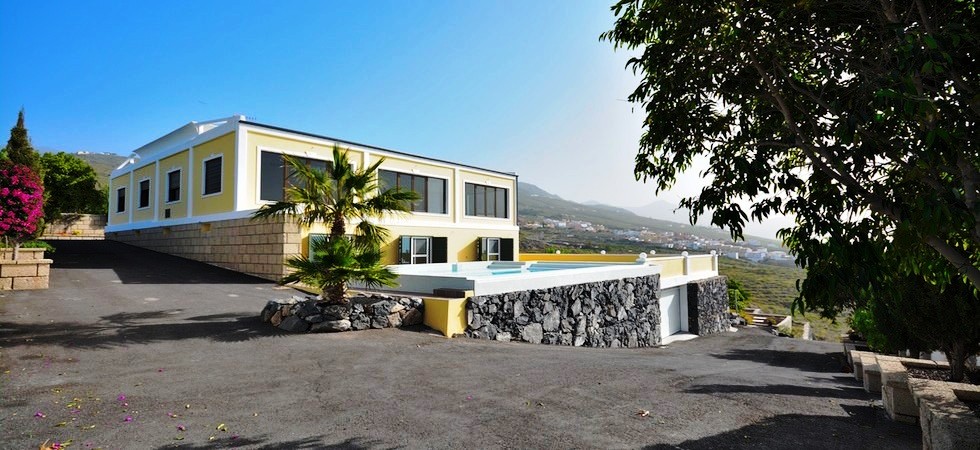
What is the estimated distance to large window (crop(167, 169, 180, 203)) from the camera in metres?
23.7

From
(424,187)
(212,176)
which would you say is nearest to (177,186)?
(212,176)

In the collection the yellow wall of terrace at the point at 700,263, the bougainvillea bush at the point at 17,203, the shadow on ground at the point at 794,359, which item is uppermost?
the bougainvillea bush at the point at 17,203

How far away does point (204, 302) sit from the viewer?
42.4ft

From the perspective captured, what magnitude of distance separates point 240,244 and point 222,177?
3.10m

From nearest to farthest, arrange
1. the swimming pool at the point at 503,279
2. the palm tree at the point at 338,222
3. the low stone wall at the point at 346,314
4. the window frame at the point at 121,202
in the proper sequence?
the low stone wall at the point at 346,314 → the palm tree at the point at 338,222 → the swimming pool at the point at 503,279 → the window frame at the point at 121,202

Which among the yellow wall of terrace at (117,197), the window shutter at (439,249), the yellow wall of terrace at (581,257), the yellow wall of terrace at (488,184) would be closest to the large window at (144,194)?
the yellow wall of terrace at (117,197)

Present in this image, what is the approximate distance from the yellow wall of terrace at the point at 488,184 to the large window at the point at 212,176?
12202mm

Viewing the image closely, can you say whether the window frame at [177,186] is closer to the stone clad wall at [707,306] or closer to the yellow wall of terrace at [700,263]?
the stone clad wall at [707,306]

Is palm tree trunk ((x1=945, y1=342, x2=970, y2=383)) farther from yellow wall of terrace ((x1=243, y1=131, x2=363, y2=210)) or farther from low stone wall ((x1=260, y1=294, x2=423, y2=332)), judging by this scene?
yellow wall of terrace ((x1=243, y1=131, x2=363, y2=210))

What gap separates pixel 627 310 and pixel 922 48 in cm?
1590

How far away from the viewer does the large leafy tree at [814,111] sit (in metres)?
3.81

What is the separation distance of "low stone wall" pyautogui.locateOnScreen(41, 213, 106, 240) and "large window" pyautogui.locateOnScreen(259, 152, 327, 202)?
90.3ft

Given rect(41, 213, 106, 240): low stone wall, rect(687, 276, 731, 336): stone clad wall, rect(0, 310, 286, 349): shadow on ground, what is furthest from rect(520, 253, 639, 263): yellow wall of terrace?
rect(41, 213, 106, 240): low stone wall

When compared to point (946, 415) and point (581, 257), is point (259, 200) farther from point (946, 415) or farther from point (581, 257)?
point (946, 415)
